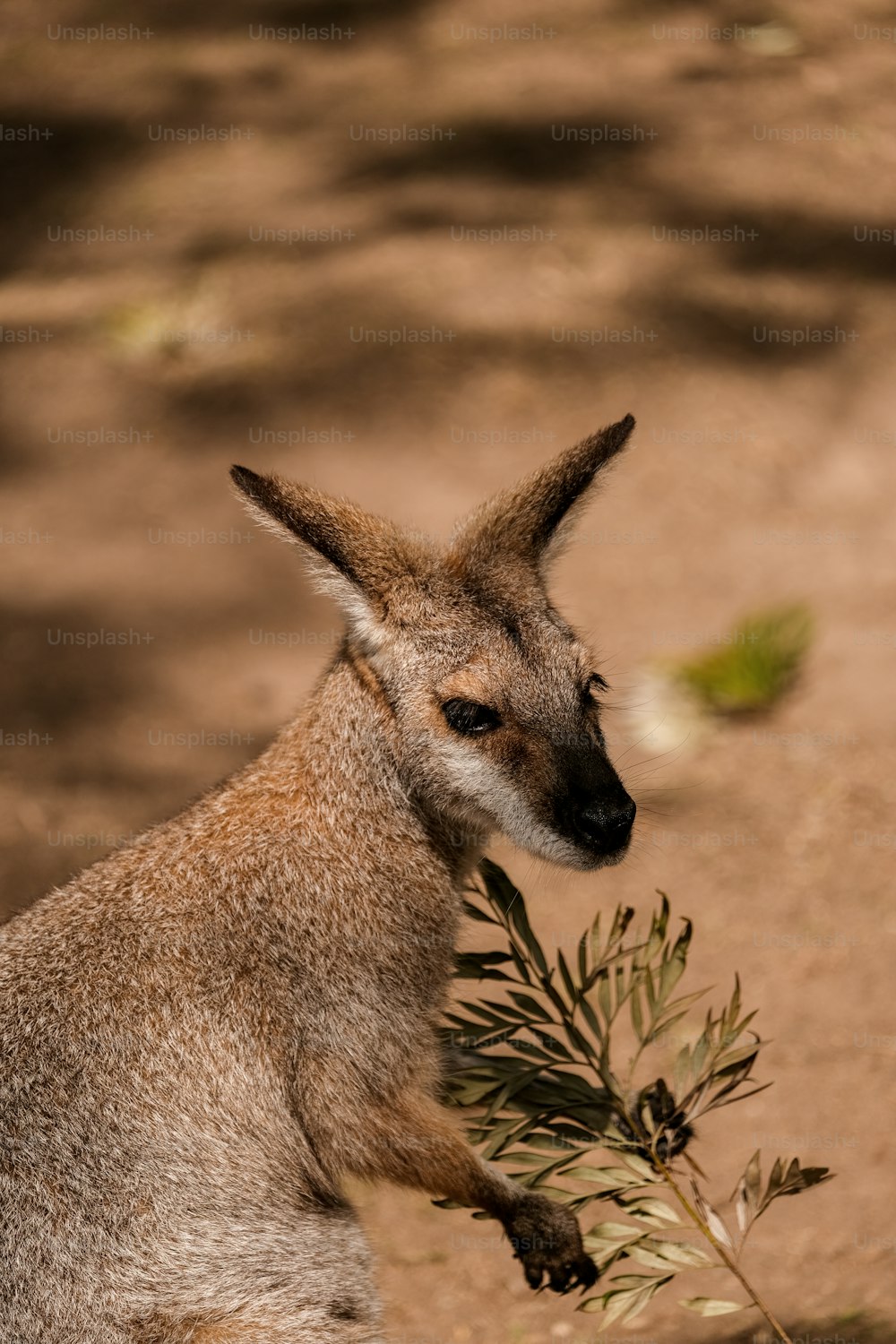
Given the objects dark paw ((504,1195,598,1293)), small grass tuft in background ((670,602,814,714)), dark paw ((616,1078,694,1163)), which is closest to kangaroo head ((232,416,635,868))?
dark paw ((616,1078,694,1163))

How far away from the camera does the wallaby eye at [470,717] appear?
Result: 383 centimetres

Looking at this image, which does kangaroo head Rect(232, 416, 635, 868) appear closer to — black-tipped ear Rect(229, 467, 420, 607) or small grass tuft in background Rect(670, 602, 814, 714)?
black-tipped ear Rect(229, 467, 420, 607)

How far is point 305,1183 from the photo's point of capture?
12.3ft

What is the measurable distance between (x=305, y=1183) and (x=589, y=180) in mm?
8478

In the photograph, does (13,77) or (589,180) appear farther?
(13,77)

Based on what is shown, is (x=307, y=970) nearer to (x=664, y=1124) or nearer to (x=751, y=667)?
(x=664, y=1124)

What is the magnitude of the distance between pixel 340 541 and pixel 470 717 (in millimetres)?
580

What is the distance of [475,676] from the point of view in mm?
3826

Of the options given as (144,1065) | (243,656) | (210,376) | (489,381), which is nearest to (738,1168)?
(144,1065)

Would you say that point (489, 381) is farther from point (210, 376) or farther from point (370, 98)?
point (370, 98)

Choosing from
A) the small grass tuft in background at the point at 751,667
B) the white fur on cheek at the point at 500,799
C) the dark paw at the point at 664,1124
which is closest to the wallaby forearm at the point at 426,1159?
the dark paw at the point at 664,1124

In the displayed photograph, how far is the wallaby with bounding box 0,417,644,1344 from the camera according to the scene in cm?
343

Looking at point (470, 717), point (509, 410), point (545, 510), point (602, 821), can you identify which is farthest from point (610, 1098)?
point (509, 410)

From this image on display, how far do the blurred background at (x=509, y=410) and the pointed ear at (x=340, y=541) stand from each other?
1849 millimetres
